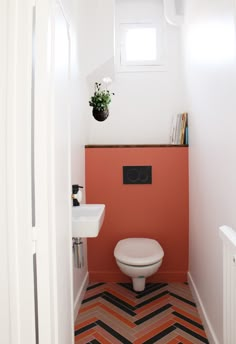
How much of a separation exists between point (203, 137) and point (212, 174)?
0.36 metres

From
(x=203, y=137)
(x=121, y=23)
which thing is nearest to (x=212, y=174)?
(x=203, y=137)

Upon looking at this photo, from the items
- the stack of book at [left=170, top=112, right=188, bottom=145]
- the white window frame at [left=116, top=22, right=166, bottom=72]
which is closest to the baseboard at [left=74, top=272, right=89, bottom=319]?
the stack of book at [left=170, top=112, right=188, bottom=145]

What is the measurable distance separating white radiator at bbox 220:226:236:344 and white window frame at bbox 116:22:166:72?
226 cm

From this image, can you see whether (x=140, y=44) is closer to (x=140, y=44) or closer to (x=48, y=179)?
(x=140, y=44)

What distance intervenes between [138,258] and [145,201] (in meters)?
0.68

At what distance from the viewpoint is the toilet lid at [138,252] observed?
7.03ft

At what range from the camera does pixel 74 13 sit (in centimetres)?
215

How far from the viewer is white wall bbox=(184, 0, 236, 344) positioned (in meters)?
1.38

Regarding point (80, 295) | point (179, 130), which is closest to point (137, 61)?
point (179, 130)

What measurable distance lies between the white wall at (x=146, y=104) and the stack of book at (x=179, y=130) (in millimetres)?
95

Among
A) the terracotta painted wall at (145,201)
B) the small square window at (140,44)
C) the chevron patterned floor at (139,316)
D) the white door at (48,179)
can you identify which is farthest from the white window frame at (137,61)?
the chevron patterned floor at (139,316)

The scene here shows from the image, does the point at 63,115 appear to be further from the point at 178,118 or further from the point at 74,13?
the point at 178,118

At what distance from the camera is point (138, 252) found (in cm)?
236

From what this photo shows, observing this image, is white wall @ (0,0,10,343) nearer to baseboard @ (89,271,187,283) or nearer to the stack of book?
baseboard @ (89,271,187,283)
